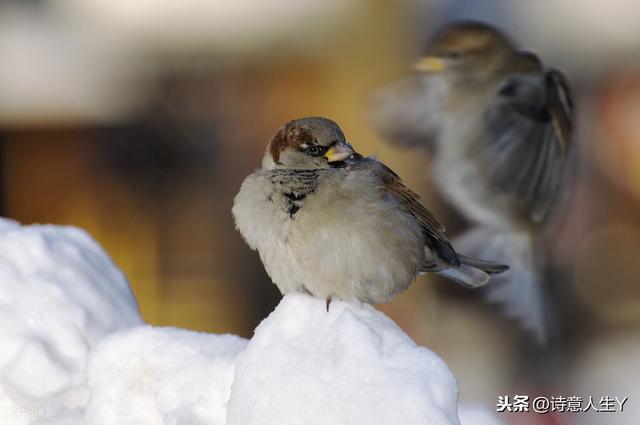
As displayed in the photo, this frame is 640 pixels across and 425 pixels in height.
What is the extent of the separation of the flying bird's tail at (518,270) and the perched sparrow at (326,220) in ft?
3.13

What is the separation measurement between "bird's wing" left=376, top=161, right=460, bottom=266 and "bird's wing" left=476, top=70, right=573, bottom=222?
1.93ft

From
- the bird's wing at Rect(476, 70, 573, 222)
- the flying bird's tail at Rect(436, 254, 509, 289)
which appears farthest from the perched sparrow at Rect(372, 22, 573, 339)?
the flying bird's tail at Rect(436, 254, 509, 289)

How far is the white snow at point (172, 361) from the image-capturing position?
3.13 feet

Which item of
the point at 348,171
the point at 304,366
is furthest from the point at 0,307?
the point at 348,171

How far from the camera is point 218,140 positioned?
4129 millimetres

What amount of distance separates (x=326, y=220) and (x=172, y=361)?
0.39 m

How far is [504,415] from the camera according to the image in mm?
3148

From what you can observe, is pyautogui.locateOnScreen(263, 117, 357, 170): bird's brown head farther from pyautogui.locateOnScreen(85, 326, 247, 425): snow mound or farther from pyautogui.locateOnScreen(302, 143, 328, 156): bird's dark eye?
pyautogui.locateOnScreen(85, 326, 247, 425): snow mound

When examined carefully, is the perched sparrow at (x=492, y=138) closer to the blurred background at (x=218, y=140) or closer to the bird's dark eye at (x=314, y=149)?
the bird's dark eye at (x=314, y=149)

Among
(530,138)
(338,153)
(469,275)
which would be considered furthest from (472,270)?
(530,138)

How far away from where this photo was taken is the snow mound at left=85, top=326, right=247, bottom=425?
3.68 feet

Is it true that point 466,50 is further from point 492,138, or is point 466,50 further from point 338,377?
point 338,377

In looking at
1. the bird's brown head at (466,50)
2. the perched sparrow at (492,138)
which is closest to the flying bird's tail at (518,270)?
the perched sparrow at (492,138)

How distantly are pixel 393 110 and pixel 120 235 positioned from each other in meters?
1.81
